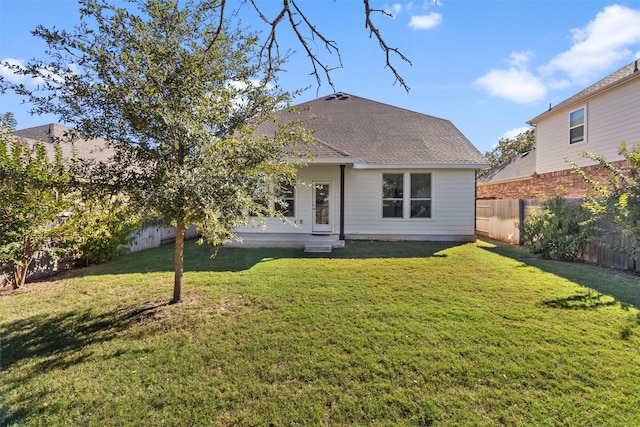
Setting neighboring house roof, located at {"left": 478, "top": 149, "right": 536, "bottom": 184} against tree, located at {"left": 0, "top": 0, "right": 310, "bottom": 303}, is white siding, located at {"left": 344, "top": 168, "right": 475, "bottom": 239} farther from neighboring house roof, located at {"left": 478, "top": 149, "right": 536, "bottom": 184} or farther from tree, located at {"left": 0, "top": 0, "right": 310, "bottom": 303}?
neighboring house roof, located at {"left": 478, "top": 149, "right": 536, "bottom": 184}

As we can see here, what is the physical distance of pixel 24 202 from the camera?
5133 millimetres

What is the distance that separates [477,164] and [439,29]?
24.3ft

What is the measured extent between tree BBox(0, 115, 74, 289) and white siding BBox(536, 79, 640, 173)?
49.4ft

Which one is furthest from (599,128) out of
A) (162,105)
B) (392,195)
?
(162,105)

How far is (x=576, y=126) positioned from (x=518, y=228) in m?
6.07

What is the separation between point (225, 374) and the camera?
3.08 meters

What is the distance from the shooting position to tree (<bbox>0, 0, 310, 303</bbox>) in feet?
12.1

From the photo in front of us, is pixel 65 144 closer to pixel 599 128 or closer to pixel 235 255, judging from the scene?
pixel 235 255

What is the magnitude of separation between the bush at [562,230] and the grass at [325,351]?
5.07 ft

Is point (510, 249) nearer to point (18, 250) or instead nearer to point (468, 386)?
point (468, 386)

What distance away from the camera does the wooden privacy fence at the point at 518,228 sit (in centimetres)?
684

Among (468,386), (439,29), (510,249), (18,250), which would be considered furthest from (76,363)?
(510,249)

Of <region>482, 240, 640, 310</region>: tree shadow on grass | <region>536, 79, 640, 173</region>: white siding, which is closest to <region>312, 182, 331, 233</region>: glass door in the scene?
<region>482, 240, 640, 310</region>: tree shadow on grass

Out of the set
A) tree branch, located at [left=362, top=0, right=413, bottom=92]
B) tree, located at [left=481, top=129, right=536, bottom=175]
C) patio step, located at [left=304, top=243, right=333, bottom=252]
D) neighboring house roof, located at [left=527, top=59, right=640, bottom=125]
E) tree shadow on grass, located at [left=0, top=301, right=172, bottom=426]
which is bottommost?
tree shadow on grass, located at [left=0, top=301, right=172, bottom=426]
